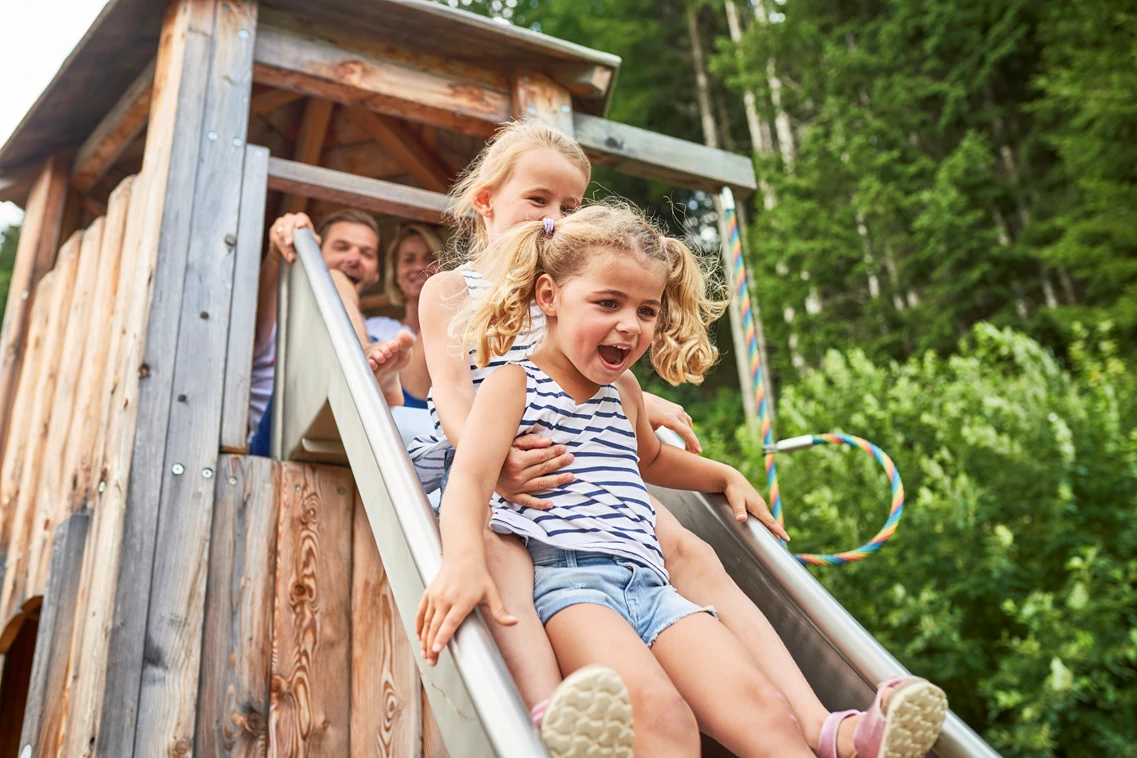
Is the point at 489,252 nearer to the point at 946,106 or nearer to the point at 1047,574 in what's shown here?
the point at 1047,574

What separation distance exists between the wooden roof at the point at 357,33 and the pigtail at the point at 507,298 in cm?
188

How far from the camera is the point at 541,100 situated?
4.19 meters

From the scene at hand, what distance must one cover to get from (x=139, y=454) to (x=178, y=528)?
0.87 ft

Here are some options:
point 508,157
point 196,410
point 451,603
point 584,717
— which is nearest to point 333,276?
point 196,410

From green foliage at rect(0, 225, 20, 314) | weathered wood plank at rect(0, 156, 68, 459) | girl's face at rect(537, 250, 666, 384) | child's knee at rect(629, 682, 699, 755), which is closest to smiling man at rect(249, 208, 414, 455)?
weathered wood plank at rect(0, 156, 68, 459)

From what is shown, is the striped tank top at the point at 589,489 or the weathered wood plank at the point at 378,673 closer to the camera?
the striped tank top at the point at 589,489

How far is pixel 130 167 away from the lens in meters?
5.97

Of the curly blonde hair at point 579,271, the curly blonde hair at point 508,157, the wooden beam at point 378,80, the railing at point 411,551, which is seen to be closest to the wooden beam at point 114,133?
the wooden beam at point 378,80

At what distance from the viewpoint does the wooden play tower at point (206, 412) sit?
8.71 feet

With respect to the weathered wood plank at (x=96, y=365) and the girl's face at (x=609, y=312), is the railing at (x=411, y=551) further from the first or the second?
the weathered wood plank at (x=96, y=365)

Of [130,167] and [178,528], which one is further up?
[130,167]

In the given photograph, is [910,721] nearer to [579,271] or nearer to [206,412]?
[579,271]

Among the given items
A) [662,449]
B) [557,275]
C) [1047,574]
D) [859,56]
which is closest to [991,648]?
[1047,574]

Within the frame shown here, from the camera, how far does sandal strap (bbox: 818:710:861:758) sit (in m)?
1.72
